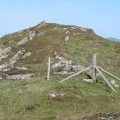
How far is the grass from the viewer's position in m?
28.8

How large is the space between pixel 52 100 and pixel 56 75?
1410 cm

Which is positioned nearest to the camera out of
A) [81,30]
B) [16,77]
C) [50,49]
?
[16,77]

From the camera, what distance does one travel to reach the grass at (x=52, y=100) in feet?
94.6

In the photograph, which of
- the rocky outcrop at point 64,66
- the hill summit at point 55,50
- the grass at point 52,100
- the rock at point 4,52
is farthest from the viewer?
the rock at point 4,52

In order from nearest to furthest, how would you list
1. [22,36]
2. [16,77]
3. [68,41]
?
[16,77] < [68,41] < [22,36]

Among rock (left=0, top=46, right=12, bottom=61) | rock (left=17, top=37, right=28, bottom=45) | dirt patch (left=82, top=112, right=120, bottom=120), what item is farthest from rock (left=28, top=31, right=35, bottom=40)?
dirt patch (left=82, top=112, right=120, bottom=120)

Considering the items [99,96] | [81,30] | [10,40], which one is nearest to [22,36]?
[10,40]

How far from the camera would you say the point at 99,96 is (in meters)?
33.8

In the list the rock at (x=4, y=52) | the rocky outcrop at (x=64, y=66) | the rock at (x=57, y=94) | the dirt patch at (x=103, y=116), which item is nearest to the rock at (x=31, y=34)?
the rock at (x=4, y=52)

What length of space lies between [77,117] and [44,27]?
2331 inches

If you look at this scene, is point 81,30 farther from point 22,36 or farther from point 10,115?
point 10,115

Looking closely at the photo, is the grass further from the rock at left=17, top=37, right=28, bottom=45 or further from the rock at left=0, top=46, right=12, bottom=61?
the rock at left=17, top=37, right=28, bottom=45

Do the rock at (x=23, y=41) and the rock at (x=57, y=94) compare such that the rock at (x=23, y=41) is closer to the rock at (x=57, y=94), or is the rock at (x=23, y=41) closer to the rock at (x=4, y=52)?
the rock at (x=4, y=52)

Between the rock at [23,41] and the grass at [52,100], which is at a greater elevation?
the rock at [23,41]
